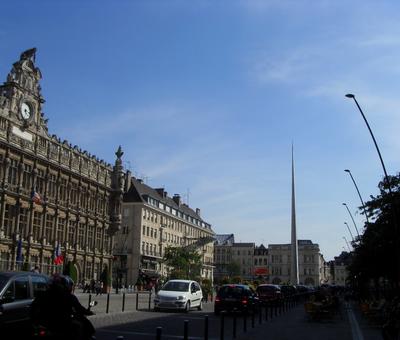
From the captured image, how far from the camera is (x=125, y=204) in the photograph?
95.1 metres

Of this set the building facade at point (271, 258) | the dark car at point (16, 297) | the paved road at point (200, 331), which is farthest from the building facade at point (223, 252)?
the dark car at point (16, 297)

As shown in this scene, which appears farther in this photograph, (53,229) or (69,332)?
(53,229)

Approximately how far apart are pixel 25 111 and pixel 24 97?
1.48m

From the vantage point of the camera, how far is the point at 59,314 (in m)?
8.12

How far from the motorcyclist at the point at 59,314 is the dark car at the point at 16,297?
146 inches

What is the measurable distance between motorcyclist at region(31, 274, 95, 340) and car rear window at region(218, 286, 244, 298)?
20.4 m

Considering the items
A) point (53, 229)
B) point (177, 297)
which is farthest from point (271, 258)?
point (177, 297)

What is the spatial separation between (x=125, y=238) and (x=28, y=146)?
39041 millimetres

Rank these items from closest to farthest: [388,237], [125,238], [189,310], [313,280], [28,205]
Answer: [189,310], [388,237], [28,205], [125,238], [313,280]

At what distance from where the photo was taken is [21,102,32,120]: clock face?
2234 inches

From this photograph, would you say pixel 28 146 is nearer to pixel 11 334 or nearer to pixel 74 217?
pixel 74 217

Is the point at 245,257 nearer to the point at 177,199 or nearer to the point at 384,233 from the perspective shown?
the point at 177,199

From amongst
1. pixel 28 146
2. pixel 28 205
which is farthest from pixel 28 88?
pixel 28 205

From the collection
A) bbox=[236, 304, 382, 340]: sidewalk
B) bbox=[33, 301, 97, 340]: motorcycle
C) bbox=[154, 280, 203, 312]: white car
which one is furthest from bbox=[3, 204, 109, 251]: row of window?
bbox=[33, 301, 97, 340]: motorcycle
